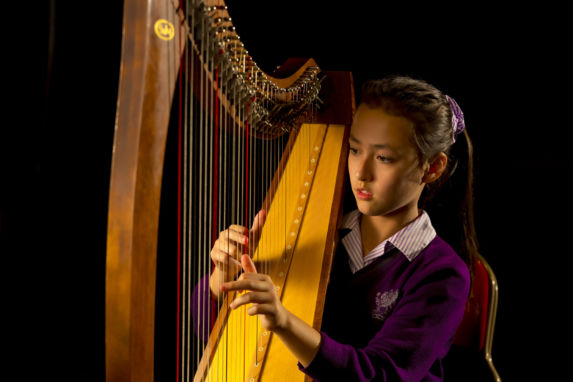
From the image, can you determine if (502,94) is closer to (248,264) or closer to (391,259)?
(391,259)

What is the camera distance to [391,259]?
1.26m

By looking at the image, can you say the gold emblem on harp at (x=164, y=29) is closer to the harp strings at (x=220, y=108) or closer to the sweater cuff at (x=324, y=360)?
the harp strings at (x=220, y=108)

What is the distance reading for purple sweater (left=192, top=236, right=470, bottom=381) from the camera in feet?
3.30

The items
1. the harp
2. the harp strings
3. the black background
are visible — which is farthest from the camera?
the black background

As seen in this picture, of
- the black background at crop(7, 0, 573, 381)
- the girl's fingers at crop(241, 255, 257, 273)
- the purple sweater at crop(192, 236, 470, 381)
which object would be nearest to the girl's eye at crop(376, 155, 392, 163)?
the purple sweater at crop(192, 236, 470, 381)

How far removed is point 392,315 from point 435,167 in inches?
Result: 14.1

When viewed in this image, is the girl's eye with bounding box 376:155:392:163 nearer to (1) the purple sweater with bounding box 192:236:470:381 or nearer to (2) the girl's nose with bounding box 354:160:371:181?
(2) the girl's nose with bounding box 354:160:371:181

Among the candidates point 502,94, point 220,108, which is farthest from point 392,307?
point 502,94

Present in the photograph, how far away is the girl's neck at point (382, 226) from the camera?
1294 millimetres

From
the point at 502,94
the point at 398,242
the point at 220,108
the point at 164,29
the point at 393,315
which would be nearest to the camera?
the point at 164,29

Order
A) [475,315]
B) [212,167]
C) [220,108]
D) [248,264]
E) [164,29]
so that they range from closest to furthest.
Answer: [164,29]
[220,108]
[248,264]
[212,167]
[475,315]

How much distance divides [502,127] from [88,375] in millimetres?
1507

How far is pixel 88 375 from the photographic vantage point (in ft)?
3.59

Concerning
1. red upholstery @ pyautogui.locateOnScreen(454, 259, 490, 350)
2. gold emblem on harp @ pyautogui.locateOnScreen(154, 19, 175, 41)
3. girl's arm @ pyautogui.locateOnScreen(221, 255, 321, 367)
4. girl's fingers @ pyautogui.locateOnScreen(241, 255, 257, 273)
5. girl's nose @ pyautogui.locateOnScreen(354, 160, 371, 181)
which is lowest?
red upholstery @ pyautogui.locateOnScreen(454, 259, 490, 350)
